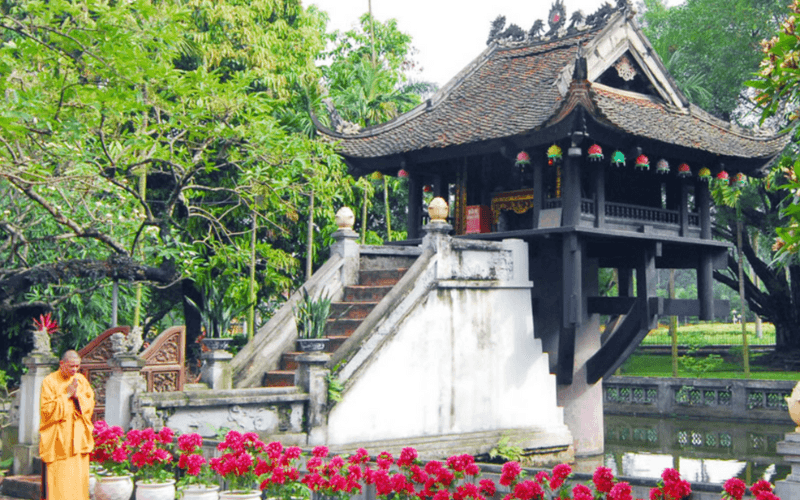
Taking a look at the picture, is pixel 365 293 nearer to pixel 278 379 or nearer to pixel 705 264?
pixel 278 379

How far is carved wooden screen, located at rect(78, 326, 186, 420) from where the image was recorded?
1059 cm

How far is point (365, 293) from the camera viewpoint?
528 inches

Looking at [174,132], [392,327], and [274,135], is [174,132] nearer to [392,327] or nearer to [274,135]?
[274,135]

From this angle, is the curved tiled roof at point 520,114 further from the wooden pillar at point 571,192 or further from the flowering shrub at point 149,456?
the flowering shrub at point 149,456

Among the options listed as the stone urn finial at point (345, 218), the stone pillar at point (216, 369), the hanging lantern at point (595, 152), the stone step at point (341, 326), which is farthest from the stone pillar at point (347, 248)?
the hanging lantern at point (595, 152)

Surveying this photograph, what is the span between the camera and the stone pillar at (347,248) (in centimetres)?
1362

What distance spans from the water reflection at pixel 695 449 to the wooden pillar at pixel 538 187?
440 centimetres

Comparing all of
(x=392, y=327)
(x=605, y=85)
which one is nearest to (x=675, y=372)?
(x=605, y=85)

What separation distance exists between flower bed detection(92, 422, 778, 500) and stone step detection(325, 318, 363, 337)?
4.92 metres

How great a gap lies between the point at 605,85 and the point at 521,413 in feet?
19.9

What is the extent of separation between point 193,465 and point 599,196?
872 cm

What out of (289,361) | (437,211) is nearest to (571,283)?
(437,211)

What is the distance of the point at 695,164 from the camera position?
15727 millimetres

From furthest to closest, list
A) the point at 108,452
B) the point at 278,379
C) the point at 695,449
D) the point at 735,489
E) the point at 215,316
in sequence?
1. the point at 695,449
2. the point at 278,379
3. the point at 215,316
4. the point at 108,452
5. the point at 735,489
